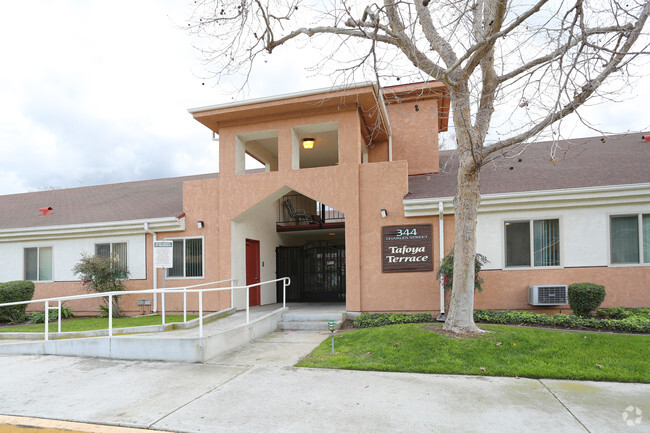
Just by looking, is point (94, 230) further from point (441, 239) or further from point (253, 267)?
point (441, 239)

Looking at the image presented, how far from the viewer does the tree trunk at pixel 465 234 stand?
26.1ft

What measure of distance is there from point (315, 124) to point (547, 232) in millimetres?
6804

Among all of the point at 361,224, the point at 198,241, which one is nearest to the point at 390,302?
the point at 361,224

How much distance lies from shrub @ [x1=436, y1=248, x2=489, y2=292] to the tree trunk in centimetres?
145

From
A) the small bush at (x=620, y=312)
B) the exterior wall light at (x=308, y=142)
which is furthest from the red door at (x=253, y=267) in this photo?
the small bush at (x=620, y=312)

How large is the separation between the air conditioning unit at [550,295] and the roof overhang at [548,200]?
6.61 ft

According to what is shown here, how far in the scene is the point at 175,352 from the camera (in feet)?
24.5

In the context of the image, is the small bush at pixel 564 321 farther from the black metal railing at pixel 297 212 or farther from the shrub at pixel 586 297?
the black metal railing at pixel 297 212

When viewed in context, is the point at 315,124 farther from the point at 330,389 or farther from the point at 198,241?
the point at 330,389

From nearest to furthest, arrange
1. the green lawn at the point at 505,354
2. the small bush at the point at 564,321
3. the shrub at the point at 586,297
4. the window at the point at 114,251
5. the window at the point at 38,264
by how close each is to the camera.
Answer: the green lawn at the point at 505,354
the small bush at the point at 564,321
the shrub at the point at 586,297
the window at the point at 114,251
the window at the point at 38,264

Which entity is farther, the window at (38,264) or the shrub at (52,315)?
the window at (38,264)

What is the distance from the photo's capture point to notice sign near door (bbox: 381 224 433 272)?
1068cm

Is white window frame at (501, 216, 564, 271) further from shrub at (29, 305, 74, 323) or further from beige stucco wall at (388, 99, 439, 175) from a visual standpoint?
shrub at (29, 305, 74, 323)

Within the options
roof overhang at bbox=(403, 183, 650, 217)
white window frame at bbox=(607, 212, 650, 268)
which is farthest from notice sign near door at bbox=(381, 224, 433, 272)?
white window frame at bbox=(607, 212, 650, 268)
